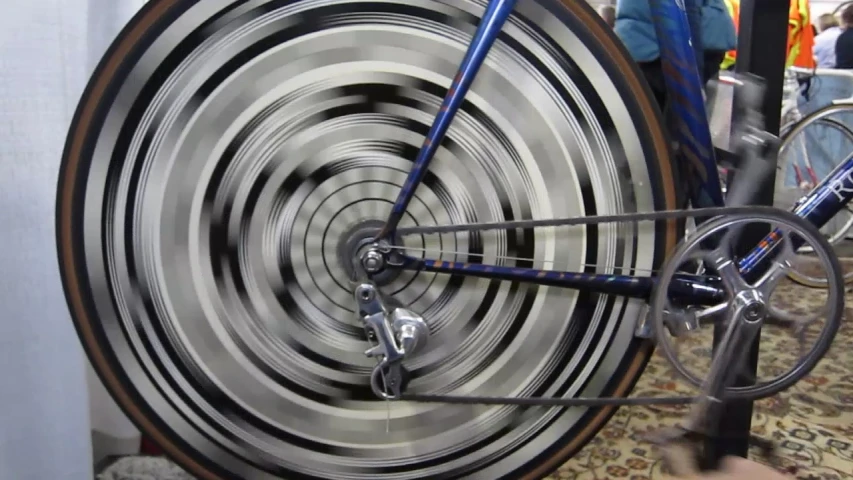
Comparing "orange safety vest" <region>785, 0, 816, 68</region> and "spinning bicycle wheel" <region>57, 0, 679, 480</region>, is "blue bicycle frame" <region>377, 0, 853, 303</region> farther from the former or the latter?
"orange safety vest" <region>785, 0, 816, 68</region>

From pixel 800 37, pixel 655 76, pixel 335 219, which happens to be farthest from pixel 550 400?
pixel 800 37

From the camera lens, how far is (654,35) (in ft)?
3.50

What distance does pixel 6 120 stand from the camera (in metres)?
0.78

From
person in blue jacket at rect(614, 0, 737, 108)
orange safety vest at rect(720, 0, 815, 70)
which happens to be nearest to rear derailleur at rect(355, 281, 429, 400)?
person in blue jacket at rect(614, 0, 737, 108)

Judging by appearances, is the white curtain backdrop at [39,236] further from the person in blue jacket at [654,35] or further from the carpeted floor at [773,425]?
the person in blue jacket at [654,35]

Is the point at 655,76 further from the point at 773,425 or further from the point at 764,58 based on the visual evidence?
the point at 773,425

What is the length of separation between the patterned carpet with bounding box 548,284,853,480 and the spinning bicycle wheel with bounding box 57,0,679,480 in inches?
9.4

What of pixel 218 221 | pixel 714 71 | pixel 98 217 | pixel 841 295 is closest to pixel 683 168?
pixel 841 295

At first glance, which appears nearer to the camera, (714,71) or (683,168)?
(683,168)

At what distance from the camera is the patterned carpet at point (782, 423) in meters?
1.04

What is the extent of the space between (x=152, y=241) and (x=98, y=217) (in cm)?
6

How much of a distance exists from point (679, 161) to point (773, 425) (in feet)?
2.03

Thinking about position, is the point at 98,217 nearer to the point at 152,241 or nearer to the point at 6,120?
the point at 152,241

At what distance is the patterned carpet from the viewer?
104 centimetres
